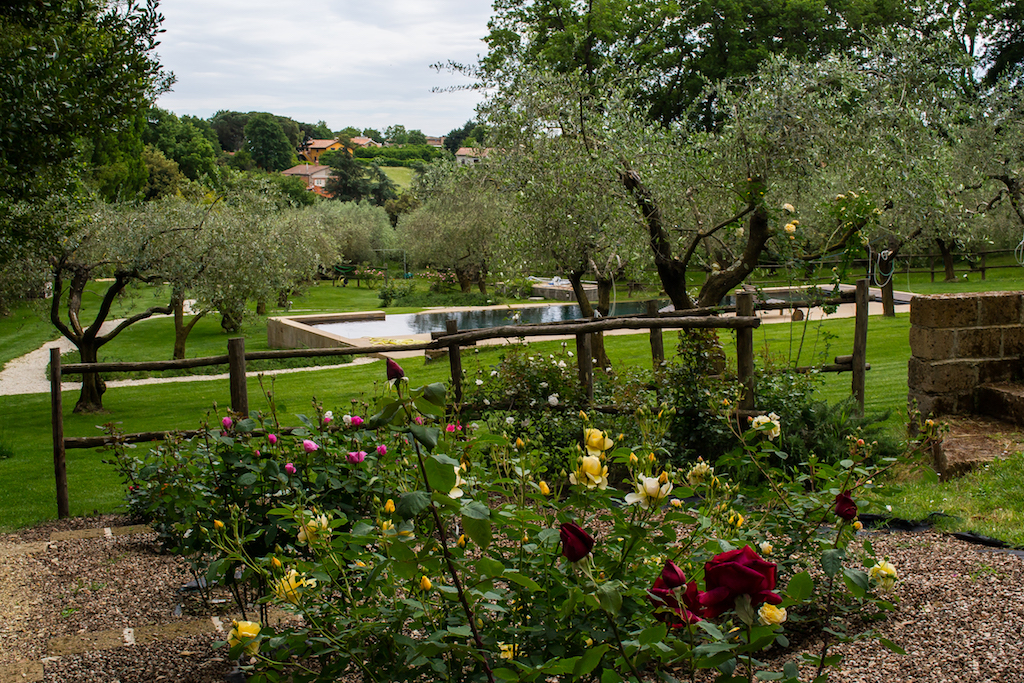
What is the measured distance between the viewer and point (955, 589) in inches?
114

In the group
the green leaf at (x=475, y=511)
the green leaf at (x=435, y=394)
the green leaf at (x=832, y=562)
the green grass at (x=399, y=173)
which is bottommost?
the green leaf at (x=832, y=562)

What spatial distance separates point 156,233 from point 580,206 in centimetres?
561

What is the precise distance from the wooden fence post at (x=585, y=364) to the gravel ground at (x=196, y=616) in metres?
2.30

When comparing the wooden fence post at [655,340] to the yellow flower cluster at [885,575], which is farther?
the wooden fence post at [655,340]

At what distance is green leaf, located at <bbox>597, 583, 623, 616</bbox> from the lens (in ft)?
4.16

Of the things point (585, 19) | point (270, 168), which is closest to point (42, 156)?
point (585, 19)

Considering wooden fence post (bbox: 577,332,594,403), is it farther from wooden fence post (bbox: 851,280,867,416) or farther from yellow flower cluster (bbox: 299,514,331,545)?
yellow flower cluster (bbox: 299,514,331,545)

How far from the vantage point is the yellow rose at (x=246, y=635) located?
4.75 ft

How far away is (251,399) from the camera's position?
10.5m

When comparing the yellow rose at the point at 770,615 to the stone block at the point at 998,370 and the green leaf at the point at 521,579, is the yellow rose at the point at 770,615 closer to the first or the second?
the green leaf at the point at 521,579

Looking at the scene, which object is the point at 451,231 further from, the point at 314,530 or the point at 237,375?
the point at 314,530

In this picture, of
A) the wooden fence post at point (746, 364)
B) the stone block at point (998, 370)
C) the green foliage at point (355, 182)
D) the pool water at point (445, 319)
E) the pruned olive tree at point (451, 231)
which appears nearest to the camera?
the wooden fence post at point (746, 364)

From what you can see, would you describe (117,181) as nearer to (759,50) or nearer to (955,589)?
(759,50)

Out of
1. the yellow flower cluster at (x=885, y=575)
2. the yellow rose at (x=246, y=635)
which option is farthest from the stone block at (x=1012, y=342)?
the yellow rose at (x=246, y=635)
